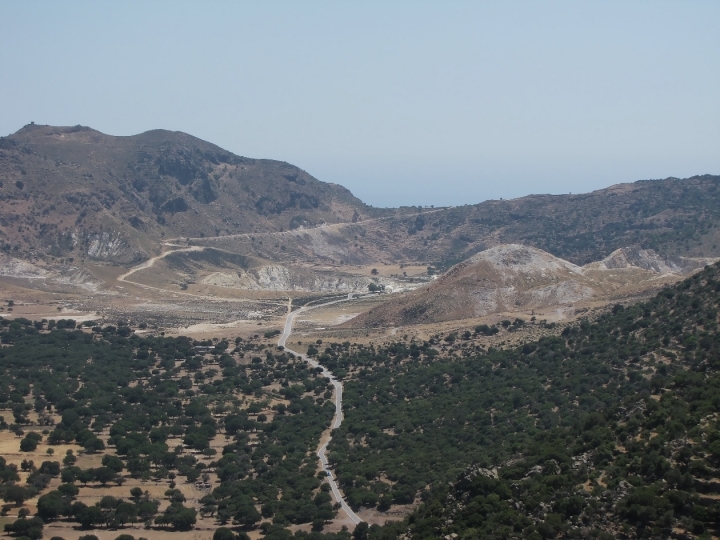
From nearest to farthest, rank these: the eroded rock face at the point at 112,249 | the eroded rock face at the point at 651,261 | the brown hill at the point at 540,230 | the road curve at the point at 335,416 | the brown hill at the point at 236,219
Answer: the road curve at the point at 335,416 < the eroded rock face at the point at 651,261 < the eroded rock face at the point at 112,249 < the brown hill at the point at 236,219 < the brown hill at the point at 540,230

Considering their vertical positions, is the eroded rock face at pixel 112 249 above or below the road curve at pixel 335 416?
above

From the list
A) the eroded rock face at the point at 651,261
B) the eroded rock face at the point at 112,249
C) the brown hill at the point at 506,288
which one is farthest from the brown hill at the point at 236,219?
the brown hill at the point at 506,288

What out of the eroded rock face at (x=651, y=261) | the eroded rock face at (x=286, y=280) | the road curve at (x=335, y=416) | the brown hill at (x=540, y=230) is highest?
the brown hill at (x=540, y=230)

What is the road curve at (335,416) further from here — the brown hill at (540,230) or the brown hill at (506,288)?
the brown hill at (540,230)

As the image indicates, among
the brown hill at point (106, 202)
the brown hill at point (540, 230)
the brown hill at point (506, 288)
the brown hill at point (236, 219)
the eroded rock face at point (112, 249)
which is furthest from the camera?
the brown hill at point (540, 230)

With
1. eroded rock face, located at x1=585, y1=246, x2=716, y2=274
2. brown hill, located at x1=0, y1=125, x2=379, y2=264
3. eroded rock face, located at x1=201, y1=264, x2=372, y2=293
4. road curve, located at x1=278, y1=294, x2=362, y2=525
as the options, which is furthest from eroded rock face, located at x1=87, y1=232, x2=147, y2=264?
eroded rock face, located at x1=585, y1=246, x2=716, y2=274

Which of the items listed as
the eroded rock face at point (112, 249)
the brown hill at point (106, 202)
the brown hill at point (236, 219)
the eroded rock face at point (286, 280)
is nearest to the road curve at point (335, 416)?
the eroded rock face at point (286, 280)

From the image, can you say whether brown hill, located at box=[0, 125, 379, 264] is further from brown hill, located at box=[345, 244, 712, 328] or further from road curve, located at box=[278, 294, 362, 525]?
brown hill, located at box=[345, 244, 712, 328]

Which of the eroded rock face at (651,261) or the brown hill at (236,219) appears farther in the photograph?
the brown hill at (236,219)
